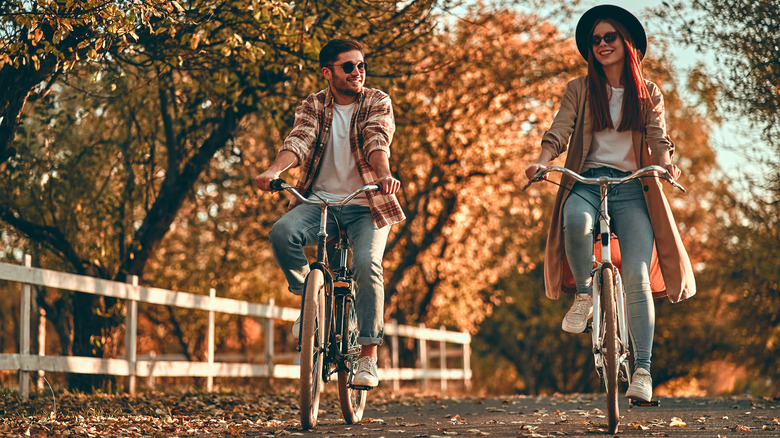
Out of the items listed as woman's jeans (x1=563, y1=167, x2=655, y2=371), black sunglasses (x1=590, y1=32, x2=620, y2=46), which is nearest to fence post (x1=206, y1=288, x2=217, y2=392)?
woman's jeans (x1=563, y1=167, x2=655, y2=371)

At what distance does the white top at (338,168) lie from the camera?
19.1 feet

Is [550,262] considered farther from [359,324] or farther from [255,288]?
[255,288]

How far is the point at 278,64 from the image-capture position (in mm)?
9695

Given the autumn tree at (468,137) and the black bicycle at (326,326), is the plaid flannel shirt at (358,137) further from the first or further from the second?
the autumn tree at (468,137)

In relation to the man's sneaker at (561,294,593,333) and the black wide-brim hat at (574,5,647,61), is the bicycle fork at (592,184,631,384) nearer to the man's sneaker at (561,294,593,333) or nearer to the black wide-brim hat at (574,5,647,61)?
the man's sneaker at (561,294,593,333)

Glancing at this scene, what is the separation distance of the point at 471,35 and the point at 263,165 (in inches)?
201

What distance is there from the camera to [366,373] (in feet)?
A: 18.2

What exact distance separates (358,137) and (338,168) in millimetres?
233

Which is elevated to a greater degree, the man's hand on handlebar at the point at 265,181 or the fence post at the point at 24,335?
the man's hand on handlebar at the point at 265,181

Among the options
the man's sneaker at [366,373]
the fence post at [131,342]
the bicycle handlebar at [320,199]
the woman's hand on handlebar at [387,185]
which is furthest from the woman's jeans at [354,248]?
the fence post at [131,342]

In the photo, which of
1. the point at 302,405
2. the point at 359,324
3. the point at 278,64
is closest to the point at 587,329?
the point at 359,324

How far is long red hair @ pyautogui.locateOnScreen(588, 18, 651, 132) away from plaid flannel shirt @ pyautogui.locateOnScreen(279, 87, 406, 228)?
1269 millimetres

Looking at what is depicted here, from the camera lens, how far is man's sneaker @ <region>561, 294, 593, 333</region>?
552cm

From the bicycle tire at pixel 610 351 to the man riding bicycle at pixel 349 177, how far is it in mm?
1339
